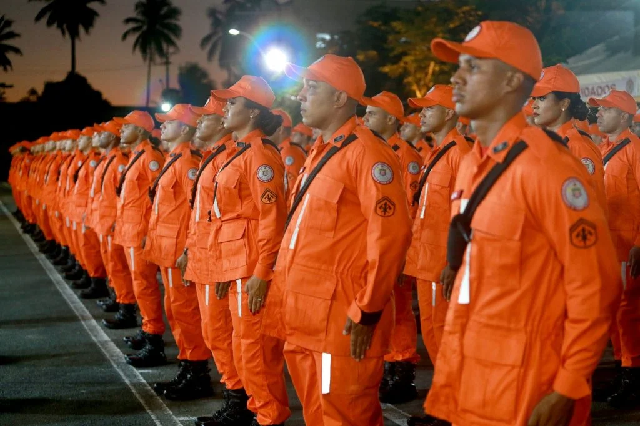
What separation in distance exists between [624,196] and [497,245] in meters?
4.50

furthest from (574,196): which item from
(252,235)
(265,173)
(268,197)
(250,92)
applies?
(250,92)

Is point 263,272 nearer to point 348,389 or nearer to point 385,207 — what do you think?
point 348,389

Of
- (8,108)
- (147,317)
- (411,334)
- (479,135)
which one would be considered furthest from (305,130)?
(8,108)

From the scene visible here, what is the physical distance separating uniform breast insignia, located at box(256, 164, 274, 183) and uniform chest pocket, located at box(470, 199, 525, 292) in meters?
2.78

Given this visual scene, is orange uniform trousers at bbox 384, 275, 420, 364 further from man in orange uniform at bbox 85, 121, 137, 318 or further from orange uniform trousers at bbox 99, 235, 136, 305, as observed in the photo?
orange uniform trousers at bbox 99, 235, 136, 305

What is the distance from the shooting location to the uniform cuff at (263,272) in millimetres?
5129

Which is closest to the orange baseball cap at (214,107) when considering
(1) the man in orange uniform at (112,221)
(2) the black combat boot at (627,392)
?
(1) the man in orange uniform at (112,221)

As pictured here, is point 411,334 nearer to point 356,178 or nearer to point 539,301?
point 356,178

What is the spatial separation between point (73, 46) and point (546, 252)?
7322cm

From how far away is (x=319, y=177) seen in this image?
166 inches

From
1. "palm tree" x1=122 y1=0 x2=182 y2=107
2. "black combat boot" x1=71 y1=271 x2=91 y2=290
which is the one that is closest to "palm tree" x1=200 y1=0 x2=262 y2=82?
"palm tree" x1=122 y1=0 x2=182 y2=107

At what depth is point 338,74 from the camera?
450cm

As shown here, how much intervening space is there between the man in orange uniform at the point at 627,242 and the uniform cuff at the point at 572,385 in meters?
4.18

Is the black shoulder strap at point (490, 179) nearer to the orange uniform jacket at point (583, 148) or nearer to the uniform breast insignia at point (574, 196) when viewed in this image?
the uniform breast insignia at point (574, 196)
